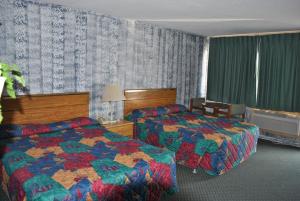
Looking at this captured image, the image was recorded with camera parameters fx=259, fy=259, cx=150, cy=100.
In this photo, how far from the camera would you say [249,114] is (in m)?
6.96

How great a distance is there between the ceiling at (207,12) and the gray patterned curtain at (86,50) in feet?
0.99

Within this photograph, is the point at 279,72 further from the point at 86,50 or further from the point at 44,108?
the point at 44,108

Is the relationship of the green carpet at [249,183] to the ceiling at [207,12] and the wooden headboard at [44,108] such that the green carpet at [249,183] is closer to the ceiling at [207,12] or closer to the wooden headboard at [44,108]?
the wooden headboard at [44,108]

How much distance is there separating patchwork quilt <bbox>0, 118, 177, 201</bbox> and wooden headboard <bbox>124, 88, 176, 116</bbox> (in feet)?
5.87

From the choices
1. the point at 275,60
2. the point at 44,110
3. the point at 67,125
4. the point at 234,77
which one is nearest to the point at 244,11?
the point at 275,60

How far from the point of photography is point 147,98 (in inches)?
245

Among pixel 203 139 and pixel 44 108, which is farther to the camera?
pixel 44 108

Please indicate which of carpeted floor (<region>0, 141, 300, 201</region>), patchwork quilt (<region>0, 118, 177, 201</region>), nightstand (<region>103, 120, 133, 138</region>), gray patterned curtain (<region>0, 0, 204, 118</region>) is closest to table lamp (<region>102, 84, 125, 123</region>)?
gray patterned curtain (<region>0, 0, 204, 118</region>)

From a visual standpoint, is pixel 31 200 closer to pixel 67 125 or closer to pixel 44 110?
pixel 67 125

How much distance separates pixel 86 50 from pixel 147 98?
192 cm

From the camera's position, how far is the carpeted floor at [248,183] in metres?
3.70

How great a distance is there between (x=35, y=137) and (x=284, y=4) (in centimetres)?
415

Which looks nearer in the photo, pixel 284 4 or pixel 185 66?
pixel 284 4

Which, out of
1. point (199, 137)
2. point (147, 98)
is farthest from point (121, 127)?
point (199, 137)
